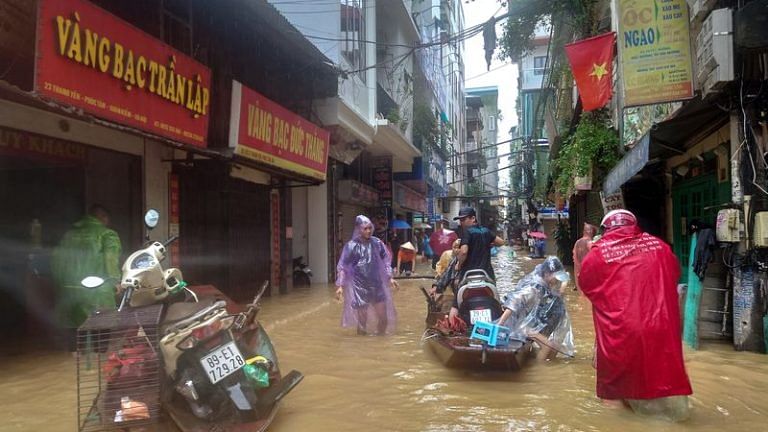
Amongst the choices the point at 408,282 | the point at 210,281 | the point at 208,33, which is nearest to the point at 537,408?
the point at 210,281

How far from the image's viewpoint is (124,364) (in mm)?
3363

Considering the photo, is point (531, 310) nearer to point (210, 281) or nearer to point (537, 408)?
point (537, 408)

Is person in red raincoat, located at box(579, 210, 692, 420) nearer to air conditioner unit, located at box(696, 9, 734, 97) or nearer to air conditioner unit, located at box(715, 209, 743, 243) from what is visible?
air conditioner unit, located at box(715, 209, 743, 243)

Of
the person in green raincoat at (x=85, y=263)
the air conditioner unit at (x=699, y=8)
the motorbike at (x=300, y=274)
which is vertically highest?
the air conditioner unit at (x=699, y=8)

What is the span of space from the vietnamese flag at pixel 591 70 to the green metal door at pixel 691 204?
2.22 metres

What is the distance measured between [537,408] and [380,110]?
15.8 meters

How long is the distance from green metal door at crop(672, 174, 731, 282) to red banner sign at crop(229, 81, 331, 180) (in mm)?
6739

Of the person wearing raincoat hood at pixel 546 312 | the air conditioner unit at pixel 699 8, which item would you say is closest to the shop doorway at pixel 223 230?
the person wearing raincoat hood at pixel 546 312

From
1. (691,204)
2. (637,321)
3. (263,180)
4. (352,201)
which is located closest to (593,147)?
(691,204)

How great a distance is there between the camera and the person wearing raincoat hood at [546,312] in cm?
565

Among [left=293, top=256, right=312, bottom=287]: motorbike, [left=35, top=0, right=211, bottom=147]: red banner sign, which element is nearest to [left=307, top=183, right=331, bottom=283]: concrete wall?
[left=293, top=256, right=312, bottom=287]: motorbike

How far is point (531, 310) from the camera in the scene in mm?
5746

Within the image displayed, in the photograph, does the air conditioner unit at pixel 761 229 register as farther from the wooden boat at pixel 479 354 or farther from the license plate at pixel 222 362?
the license plate at pixel 222 362

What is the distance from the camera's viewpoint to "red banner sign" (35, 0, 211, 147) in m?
5.00
